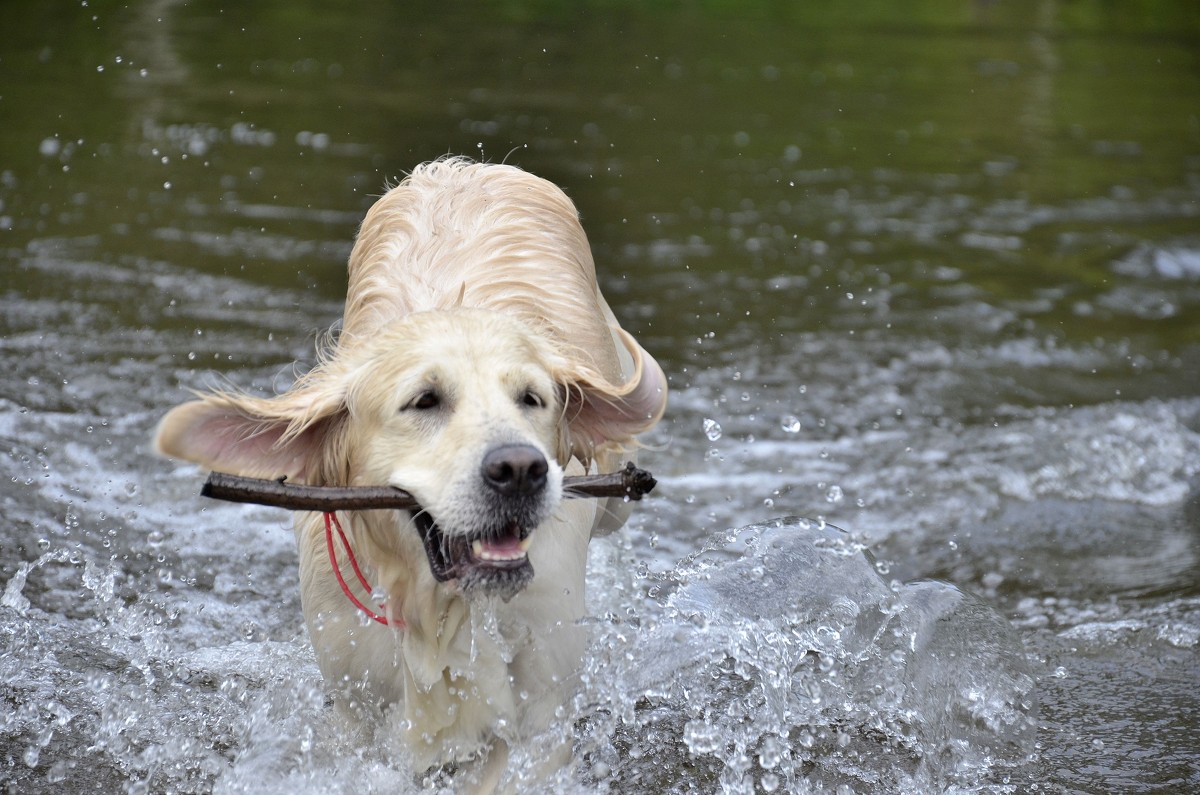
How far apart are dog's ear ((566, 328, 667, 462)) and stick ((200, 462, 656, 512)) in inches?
13.6

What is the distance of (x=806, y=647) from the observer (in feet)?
16.3

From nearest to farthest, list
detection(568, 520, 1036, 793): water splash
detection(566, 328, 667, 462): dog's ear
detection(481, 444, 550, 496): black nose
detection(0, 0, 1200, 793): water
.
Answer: detection(481, 444, 550, 496): black nose, detection(566, 328, 667, 462): dog's ear, detection(568, 520, 1036, 793): water splash, detection(0, 0, 1200, 793): water

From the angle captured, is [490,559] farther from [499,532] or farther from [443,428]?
[443,428]

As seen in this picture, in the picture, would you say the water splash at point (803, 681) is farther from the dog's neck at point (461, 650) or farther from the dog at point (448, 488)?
the dog at point (448, 488)

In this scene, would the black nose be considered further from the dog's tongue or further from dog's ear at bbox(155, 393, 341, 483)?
dog's ear at bbox(155, 393, 341, 483)

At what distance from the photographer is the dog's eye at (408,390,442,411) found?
3580mm

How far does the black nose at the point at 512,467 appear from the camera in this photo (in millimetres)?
3361

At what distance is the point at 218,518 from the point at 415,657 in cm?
255

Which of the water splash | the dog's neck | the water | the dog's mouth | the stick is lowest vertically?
the water

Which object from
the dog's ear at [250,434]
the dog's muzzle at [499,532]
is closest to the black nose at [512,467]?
the dog's muzzle at [499,532]

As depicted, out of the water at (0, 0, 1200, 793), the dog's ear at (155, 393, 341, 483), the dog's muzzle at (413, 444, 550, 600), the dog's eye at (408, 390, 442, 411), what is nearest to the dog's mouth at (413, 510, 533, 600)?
the dog's muzzle at (413, 444, 550, 600)

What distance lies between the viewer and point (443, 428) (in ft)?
11.6

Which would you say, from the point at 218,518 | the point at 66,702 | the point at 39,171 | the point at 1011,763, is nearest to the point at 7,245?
the point at 39,171

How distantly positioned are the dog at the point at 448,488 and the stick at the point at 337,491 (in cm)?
7
